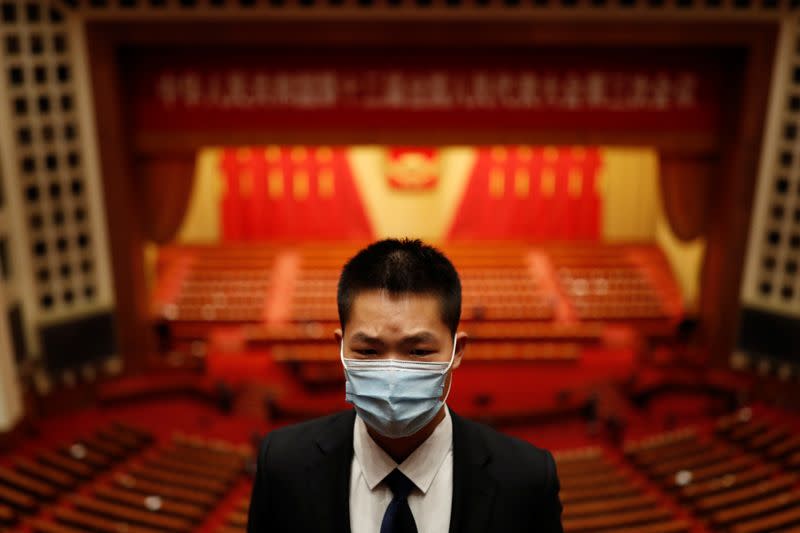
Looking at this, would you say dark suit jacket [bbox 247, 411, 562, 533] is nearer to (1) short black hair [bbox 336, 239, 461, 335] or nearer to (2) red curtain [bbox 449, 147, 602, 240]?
(1) short black hair [bbox 336, 239, 461, 335]

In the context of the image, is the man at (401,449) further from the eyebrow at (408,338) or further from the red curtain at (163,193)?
the red curtain at (163,193)

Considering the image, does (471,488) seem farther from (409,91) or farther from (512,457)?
(409,91)

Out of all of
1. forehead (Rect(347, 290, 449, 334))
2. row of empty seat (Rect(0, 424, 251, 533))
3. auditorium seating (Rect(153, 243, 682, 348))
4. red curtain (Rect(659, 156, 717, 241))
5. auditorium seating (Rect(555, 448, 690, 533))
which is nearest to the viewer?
forehead (Rect(347, 290, 449, 334))

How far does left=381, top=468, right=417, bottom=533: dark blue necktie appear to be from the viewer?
45.6 inches

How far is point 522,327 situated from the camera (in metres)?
7.50

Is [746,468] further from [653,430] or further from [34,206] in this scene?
[34,206]

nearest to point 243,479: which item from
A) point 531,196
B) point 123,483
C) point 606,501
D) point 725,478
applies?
point 123,483

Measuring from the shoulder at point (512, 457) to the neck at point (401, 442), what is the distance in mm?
71

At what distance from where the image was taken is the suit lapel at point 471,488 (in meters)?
1.18

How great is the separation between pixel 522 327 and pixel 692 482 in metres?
2.84

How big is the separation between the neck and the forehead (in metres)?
0.19

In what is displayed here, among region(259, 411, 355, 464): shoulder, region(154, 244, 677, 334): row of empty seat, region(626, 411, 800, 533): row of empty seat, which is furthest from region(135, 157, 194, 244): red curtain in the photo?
region(259, 411, 355, 464): shoulder

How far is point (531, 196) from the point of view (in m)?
9.38

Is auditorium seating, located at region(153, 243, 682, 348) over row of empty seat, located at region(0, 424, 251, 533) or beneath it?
over
